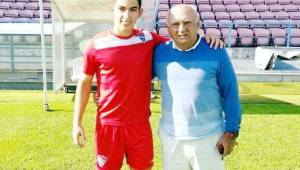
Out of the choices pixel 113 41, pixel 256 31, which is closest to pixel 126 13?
pixel 113 41

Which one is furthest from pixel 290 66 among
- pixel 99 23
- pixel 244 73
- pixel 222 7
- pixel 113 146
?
pixel 113 146

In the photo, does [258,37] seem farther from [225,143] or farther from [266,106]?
[225,143]

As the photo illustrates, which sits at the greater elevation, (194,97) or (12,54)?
(194,97)

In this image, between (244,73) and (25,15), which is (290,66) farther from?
(25,15)

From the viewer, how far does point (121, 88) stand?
2.81 m

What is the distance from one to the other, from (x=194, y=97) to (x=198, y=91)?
→ 4 centimetres

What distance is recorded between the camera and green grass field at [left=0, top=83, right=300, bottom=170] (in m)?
4.89

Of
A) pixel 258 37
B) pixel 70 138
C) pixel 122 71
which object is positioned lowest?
pixel 70 138

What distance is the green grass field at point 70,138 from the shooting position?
489cm

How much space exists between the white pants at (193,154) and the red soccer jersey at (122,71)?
0.33 m

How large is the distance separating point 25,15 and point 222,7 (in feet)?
29.1

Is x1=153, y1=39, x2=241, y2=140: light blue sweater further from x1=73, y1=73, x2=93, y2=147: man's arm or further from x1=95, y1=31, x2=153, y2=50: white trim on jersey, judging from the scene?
x1=73, y1=73, x2=93, y2=147: man's arm

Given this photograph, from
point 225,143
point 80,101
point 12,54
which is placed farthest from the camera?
point 12,54

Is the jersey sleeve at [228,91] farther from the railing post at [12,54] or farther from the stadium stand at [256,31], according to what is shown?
the railing post at [12,54]
